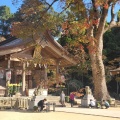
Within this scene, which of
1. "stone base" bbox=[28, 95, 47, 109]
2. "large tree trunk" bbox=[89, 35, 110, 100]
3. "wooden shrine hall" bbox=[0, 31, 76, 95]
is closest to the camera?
"stone base" bbox=[28, 95, 47, 109]

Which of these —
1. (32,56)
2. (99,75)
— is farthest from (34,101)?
(32,56)

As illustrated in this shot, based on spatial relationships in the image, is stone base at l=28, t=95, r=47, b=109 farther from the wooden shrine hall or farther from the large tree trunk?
the large tree trunk

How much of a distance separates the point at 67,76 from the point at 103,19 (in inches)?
611

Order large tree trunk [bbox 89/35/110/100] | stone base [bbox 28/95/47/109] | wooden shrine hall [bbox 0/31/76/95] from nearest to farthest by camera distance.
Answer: stone base [bbox 28/95/47/109]
wooden shrine hall [bbox 0/31/76/95]
large tree trunk [bbox 89/35/110/100]

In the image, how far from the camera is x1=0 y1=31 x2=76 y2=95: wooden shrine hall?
68.6ft

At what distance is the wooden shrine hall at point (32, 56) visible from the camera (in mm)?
20906

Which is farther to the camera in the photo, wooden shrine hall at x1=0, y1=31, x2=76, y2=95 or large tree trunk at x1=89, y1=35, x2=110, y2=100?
large tree trunk at x1=89, y1=35, x2=110, y2=100

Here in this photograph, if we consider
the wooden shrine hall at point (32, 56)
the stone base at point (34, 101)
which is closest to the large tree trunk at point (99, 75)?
the wooden shrine hall at point (32, 56)

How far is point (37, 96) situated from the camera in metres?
17.2

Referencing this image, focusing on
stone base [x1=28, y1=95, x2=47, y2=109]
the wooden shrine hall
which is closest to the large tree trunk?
the wooden shrine hall

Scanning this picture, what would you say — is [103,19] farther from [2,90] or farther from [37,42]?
[2,90]

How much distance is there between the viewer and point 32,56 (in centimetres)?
2334

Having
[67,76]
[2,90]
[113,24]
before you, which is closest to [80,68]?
[67,76]

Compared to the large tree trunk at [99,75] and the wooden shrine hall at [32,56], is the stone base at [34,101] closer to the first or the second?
the wooden shrine hall at [32,56]
